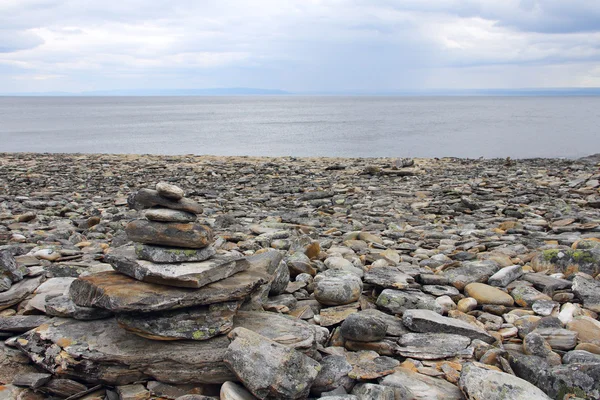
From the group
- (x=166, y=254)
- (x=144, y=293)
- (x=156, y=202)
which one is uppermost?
(x=156, y=202)

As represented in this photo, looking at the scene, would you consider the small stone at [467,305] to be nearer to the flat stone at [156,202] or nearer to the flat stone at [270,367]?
the flat stone at [270,367]

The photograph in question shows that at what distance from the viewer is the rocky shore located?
17.0 feet

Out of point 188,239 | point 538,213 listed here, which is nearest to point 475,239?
point 538,213

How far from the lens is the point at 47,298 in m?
6.40

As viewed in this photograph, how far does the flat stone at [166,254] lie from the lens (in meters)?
5.80

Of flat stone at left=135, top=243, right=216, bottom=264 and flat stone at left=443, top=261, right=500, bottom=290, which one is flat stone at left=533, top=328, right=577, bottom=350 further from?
flat stone at left=135, top=243, right=216, bottom=264

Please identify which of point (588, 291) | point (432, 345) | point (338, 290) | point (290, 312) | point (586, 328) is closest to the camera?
point (432, 345)

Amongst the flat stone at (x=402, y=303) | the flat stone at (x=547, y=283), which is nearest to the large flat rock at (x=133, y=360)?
the flat stone at (x=402, y=303)

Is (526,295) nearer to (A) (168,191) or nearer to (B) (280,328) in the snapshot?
(B) (280,328)

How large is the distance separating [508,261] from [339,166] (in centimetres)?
1832

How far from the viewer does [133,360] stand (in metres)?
5.30

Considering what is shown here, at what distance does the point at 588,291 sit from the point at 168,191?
569 centimetres

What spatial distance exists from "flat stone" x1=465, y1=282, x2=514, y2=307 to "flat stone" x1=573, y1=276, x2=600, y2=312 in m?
0.91

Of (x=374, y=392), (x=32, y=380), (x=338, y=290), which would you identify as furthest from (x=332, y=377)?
(x=32, y=380)
